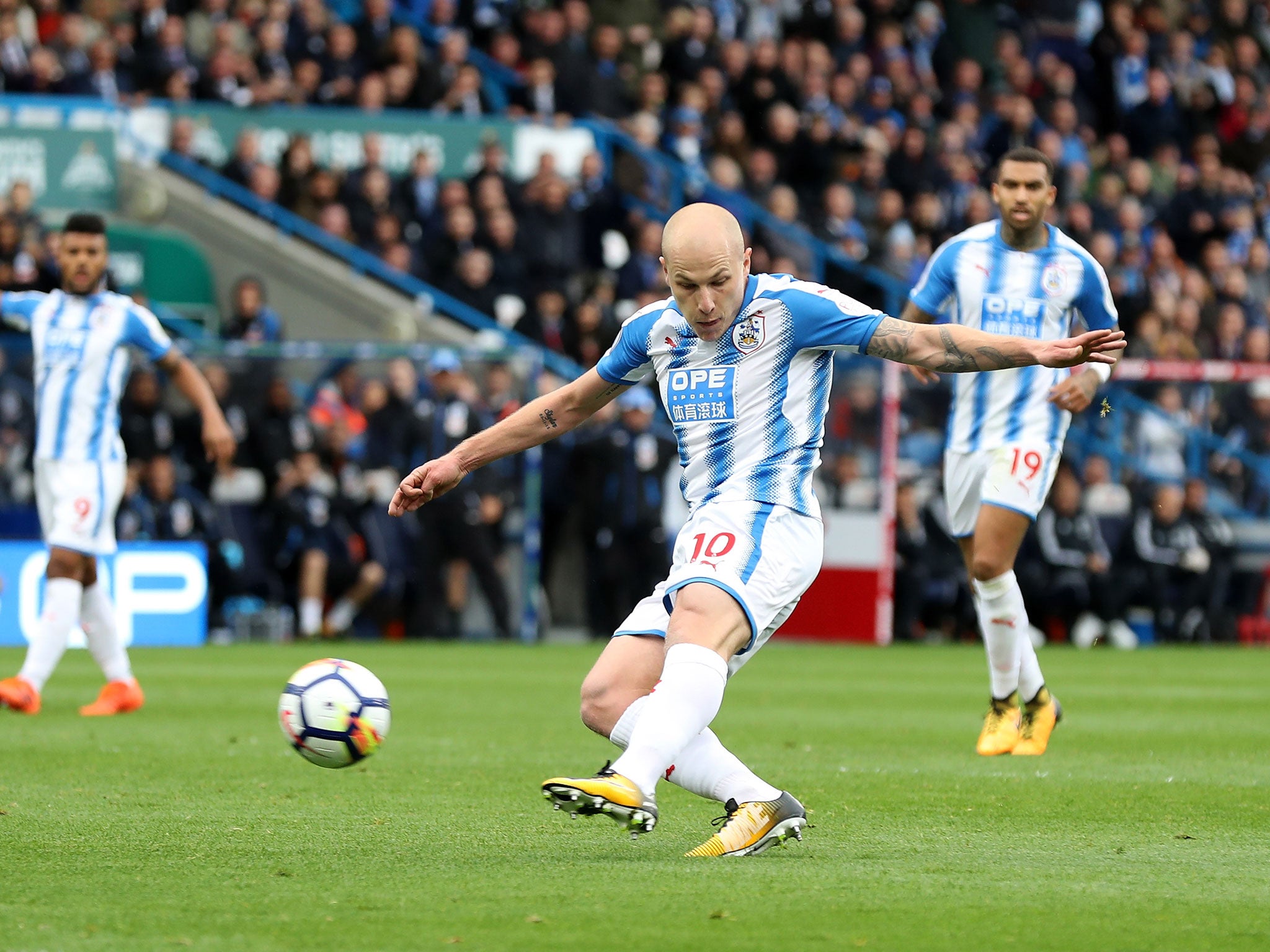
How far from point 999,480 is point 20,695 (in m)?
5.25

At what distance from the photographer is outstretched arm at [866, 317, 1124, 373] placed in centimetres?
555

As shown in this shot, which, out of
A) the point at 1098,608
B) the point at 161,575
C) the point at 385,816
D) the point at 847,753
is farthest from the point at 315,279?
the point at 385,816

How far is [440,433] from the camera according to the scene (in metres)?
18.1

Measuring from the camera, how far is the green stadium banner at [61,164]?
1970 centimetres

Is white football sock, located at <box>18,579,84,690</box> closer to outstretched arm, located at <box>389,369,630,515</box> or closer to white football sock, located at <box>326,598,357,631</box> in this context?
outstretched arm, located at <box>389,369,630,515</box>

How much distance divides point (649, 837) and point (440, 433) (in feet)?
39.5

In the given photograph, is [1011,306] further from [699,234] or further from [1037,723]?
[699,234]

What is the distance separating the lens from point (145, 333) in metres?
10.9

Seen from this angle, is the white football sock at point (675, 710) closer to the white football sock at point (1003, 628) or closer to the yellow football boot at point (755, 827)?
the yellow football boot at point (755, 827)

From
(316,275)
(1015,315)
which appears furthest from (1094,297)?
(316,275)

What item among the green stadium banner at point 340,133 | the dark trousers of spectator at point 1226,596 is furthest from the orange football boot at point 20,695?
the dark trousers of spectator at point 1226,596

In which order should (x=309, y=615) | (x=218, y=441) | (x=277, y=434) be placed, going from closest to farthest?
(x=218, y=441)
(x=309, y=615)
(x=277, y=434)

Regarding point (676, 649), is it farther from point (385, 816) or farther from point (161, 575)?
point (161, 575)

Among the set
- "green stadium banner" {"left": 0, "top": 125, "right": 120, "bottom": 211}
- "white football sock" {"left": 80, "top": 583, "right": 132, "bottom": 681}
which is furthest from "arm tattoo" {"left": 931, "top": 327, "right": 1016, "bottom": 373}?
"green stadium banner" {"left": 0, "top": 125, "right": 120, "bottom": 211}
